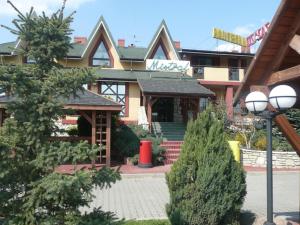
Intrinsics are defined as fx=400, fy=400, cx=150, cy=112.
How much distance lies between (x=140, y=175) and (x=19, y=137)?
37.3ft

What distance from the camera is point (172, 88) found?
2466 cm

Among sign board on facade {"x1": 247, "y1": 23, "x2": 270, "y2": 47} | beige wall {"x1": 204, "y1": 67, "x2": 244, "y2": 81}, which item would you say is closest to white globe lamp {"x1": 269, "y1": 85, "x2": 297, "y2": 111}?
beige wall {"x1": 204, "y1": 67, "x2": 244, "y2": 81}

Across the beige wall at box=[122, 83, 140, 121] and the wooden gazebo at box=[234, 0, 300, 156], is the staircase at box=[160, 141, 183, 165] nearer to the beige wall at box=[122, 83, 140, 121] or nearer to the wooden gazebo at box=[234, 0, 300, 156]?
the beige wall at box=[122, 83, 140, 121]

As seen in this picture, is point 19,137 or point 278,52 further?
point 278,52

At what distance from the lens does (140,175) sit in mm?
16219

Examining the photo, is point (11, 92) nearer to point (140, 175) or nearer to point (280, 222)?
point (280, 222)

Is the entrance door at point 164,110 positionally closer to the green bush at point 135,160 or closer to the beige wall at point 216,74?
the beige wall at point 216,74

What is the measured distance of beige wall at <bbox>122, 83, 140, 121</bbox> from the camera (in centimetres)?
2767

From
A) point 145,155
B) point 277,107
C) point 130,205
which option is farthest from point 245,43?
point 277,107

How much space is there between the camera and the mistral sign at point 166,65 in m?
27.8

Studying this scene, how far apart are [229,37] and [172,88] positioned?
67.2 feet

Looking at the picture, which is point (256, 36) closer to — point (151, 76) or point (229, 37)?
point (229, 37)

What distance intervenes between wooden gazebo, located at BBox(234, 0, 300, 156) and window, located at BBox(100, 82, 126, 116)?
1936 cm

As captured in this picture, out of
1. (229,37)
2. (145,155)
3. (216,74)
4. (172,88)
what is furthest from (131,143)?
(229,37)
